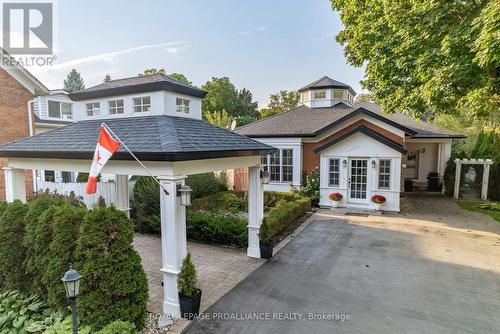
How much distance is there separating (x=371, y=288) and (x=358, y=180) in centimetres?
821

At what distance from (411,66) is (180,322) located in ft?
31.7

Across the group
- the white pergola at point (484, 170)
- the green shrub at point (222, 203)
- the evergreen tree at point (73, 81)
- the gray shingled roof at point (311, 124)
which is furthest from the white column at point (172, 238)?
the evergreen tree at point (73, 81)

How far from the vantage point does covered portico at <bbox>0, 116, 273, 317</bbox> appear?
17.1 feet

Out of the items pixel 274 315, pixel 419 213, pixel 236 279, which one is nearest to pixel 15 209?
pixel 236 279

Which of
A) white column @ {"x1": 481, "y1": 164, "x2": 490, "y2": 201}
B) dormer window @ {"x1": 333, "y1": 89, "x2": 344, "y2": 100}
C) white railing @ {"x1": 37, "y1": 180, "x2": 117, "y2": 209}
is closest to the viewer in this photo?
white railing @ {"x1": 37, "y1": 180, "x2": 117, "y2": 209}

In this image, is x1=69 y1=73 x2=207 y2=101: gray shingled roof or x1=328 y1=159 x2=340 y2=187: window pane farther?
x1=328 y1=159 x2=340 y2=187: window pane

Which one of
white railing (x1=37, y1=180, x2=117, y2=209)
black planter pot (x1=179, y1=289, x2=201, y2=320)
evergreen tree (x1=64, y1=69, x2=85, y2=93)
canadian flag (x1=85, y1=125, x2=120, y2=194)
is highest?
evergreen tree (x1=64, y1=69, x2=85, y2=93)

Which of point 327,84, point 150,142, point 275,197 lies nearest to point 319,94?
point 327,84

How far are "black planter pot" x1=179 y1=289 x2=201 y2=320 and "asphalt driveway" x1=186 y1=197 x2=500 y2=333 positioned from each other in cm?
18

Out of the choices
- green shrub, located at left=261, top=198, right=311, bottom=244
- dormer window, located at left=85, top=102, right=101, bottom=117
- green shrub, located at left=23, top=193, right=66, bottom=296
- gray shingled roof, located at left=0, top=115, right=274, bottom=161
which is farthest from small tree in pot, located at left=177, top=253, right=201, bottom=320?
dormer window, located at left=85, top=102, right=101, bottom=117

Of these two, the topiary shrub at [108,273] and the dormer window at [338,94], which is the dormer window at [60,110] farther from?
the dormer window at [338,94]

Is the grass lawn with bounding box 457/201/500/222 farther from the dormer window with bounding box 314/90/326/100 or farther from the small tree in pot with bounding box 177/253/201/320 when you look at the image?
the small tree in pot with bounding box 177/253/201/320

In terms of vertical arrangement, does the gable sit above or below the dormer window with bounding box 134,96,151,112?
below

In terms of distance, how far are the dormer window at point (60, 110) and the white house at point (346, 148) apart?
1142 centimetres
